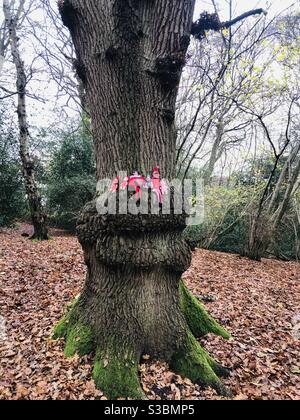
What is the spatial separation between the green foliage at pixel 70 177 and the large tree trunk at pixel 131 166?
7810 mm

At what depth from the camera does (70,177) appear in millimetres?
10477

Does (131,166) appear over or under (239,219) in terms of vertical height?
over

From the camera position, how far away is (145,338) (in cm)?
252

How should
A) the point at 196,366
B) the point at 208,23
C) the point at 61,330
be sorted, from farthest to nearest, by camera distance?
the point at 61,330
the point at 208,23
the point at 196,366

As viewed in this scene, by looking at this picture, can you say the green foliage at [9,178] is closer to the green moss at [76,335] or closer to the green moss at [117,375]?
the green moss at [76,335]

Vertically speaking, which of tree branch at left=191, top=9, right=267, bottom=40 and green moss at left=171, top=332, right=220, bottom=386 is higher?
tree branch at left=191, top=9, right=267, bottom=40

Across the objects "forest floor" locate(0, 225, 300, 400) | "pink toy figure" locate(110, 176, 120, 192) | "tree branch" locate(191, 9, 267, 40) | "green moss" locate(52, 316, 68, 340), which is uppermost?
"tree branch" locate(191, 9, 267, 40)

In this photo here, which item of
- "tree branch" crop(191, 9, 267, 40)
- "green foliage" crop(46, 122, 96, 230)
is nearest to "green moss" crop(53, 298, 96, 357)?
"tree branch" crop(191, 9, 267, 40)

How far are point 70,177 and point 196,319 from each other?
8.71 meters

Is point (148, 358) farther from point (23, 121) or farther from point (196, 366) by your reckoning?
point (23, 121)

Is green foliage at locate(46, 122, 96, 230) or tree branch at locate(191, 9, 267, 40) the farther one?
green foliage at locate(46, 122, 96, 230)

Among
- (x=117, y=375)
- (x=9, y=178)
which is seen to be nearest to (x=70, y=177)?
(x=9, y=178)

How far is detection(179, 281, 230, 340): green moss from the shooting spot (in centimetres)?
314

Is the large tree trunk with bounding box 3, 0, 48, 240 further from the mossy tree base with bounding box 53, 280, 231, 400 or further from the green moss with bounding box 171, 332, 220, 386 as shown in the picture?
the green moss with bounding box 171, 332, 220, 386
